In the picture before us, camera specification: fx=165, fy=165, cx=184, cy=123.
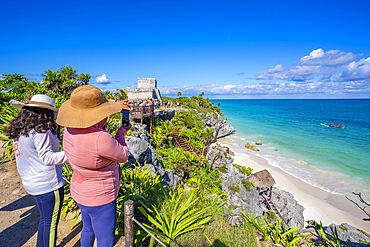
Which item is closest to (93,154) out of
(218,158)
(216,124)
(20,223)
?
(20,223)

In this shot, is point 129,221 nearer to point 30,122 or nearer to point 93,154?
point 93,154

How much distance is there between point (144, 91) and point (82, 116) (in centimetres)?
2289

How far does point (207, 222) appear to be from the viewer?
339 centimetres

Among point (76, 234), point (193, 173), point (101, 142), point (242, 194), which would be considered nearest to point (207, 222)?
point (76, 234)

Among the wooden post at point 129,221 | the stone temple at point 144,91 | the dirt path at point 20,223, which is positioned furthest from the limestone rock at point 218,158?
the wooden post at point 129,221

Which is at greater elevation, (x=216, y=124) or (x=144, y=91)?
(x=144, y=91)

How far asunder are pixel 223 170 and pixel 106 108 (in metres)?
13.3

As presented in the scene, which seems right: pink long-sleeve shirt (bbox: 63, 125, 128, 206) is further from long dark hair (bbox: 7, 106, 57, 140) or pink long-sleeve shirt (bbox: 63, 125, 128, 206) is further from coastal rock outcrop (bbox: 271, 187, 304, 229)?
coastal rock outcrop (bbox: 271, 187, 304, 229)

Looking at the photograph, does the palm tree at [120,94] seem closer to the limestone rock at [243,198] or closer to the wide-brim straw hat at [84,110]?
the limestone rock at [243,198]

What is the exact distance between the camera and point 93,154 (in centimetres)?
145

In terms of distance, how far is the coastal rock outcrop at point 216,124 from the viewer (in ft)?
88.5

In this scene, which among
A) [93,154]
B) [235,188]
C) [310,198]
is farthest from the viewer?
[310,198]

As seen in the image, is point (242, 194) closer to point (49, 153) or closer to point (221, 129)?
point (49, 153)

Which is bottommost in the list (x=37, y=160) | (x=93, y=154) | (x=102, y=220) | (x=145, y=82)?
(x=102, y=220)
